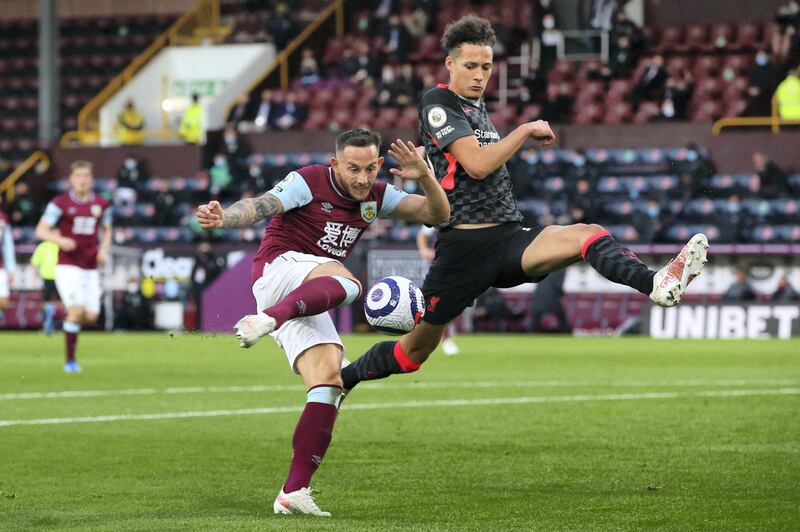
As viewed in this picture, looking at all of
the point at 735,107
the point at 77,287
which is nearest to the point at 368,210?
the point at 77,287

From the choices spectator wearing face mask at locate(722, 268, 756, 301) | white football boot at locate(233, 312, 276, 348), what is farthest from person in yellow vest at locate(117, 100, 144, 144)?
white football boot at locate(233, 312, 276, 348)

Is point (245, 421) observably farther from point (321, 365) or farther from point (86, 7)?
point (86, 7)

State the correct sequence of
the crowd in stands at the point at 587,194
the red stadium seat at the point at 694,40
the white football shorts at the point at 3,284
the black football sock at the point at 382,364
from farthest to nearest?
the red stadium seat at the point at 694,40
the crowd in stands at the point at 587,194
the white football shorts at the point at 3,284
the black football sock at the point at 382,364

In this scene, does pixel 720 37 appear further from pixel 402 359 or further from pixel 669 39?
pixel 402 359

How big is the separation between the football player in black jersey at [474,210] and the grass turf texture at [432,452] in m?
1.13

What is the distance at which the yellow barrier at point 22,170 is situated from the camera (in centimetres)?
3275

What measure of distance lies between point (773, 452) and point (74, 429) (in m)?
5.09

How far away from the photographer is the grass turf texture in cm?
684

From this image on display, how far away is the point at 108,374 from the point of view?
16344 mm

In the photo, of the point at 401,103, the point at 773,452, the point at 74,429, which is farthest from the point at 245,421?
the point at 401,103

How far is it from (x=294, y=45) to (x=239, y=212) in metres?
28.2

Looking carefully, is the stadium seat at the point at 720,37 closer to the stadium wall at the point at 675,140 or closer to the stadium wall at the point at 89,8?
the stadium wall at the point at 675,140

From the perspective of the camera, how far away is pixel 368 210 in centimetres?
764

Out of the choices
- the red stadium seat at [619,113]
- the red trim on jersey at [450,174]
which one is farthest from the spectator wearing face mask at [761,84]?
the red trim on jersey at [450,174]
